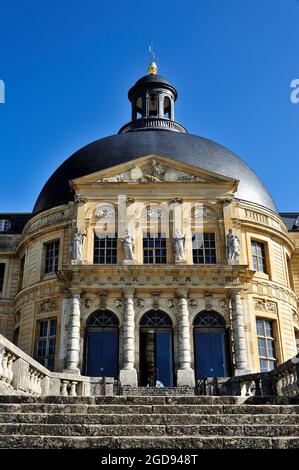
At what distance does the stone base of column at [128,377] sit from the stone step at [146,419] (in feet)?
40.4

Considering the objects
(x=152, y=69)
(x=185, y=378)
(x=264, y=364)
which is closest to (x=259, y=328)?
(x=264, y=364)

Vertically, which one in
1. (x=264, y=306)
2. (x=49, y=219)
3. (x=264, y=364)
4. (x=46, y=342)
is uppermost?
(x=49, y=219)

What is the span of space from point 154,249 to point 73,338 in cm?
518

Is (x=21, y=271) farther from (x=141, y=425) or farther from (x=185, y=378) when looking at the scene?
(x=141, y=425)

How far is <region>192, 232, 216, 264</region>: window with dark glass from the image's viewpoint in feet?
72.1

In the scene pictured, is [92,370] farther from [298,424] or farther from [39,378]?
[298,424]

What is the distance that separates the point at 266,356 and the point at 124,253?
742 cm

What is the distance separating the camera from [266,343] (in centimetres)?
2147

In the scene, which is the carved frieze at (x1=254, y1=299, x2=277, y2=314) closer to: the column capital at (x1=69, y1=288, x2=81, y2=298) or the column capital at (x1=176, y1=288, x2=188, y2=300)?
the column capital at (x1=176, y1=288, x2=188, y2=300)

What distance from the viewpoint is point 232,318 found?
67.7 ft

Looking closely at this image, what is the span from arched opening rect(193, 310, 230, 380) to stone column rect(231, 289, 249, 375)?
486 mm

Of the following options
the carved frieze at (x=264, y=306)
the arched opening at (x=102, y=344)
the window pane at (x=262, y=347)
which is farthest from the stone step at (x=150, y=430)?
the carved frieze at (x=264, y=306)

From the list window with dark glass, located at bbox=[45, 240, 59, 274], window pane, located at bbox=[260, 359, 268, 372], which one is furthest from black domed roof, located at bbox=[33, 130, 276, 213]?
window pane, located at bbox=[260, 359, 268, 372]

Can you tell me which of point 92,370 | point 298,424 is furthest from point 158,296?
point 298,424
